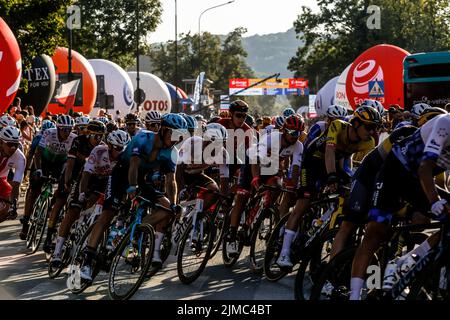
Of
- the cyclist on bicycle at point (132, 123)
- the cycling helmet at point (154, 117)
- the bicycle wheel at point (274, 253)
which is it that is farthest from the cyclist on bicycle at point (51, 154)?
the bicycle wheel at point (274, 253)

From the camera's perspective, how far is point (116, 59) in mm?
71125

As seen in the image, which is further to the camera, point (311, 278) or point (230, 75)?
point (230, 75)

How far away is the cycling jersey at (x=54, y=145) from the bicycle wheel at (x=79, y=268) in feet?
9.31

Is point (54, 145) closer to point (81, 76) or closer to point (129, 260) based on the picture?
point (129, 260)

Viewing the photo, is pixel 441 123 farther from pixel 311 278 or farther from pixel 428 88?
pixel 428 88

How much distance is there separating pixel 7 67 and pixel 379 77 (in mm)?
15592

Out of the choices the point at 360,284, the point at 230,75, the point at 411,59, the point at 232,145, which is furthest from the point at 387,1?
the point at 360,284

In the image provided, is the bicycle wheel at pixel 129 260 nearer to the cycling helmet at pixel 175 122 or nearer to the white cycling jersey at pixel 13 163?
the cycling helmet at pixel 175 122

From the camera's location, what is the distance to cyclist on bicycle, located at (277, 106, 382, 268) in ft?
24.5

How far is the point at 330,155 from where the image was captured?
26.3ft

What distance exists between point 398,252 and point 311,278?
78cm

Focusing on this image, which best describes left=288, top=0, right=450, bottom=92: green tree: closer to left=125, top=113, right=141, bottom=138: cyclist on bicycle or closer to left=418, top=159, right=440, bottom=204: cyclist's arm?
left=125, top=113, right=141, bottom=138: cyclist on bicycle

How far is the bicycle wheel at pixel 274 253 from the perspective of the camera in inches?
329

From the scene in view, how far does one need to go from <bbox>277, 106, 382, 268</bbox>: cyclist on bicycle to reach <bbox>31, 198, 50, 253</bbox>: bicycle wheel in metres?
3.81
